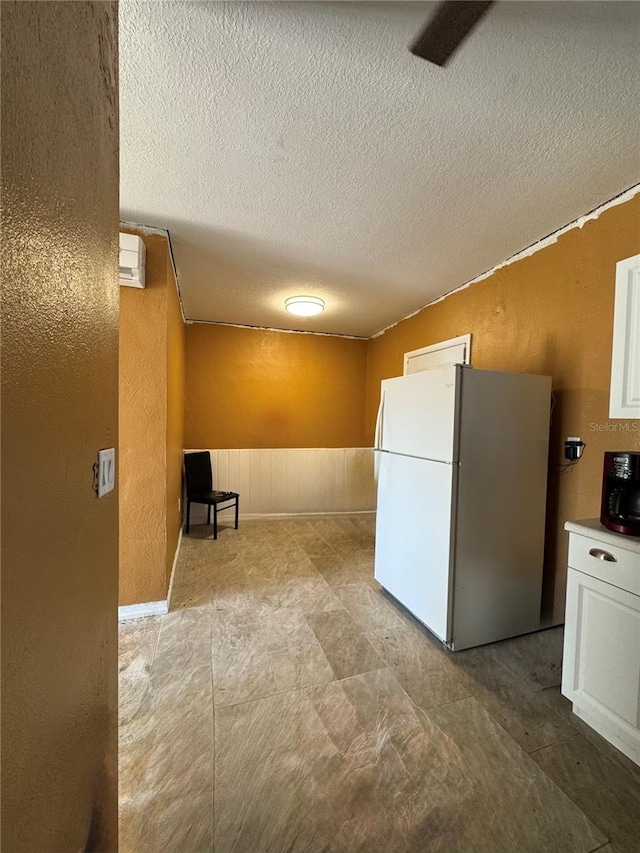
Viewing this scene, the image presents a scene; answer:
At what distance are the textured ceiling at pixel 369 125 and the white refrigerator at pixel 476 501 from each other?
0.91 m

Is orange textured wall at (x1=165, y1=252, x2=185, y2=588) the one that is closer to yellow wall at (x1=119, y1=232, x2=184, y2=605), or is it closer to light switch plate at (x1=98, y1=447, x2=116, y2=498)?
yellow wall at (x1=119, y1=232, x2=184, y2=605)

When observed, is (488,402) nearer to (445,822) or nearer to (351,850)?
(445,822)

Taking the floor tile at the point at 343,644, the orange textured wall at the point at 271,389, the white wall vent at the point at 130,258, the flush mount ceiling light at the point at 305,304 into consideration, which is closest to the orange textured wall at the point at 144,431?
the white wall vent at the point at 130,258

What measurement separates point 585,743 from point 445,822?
718mm

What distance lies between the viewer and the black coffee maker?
4.61 ft

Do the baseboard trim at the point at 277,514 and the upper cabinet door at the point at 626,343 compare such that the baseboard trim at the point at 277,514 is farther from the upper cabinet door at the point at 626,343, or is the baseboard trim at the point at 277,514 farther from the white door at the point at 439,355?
the upper cabinet door at the point at 626,343

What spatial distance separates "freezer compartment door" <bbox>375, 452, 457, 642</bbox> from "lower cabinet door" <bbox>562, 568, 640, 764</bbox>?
1.81ft

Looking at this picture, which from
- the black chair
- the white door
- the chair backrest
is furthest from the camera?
the chair backrest

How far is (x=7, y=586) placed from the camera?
426mm

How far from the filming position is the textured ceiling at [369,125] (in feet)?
3.36

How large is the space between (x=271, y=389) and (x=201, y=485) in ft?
4.82

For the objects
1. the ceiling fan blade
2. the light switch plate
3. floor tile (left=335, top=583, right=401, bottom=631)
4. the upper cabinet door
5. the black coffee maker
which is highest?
the ceiling fan blade

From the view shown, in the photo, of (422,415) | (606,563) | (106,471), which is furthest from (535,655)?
(106,471)

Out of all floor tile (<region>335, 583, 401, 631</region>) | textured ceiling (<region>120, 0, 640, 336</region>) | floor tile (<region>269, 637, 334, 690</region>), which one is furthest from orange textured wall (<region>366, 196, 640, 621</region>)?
floor tile (<region>269, 637, 334, 690</region>)
